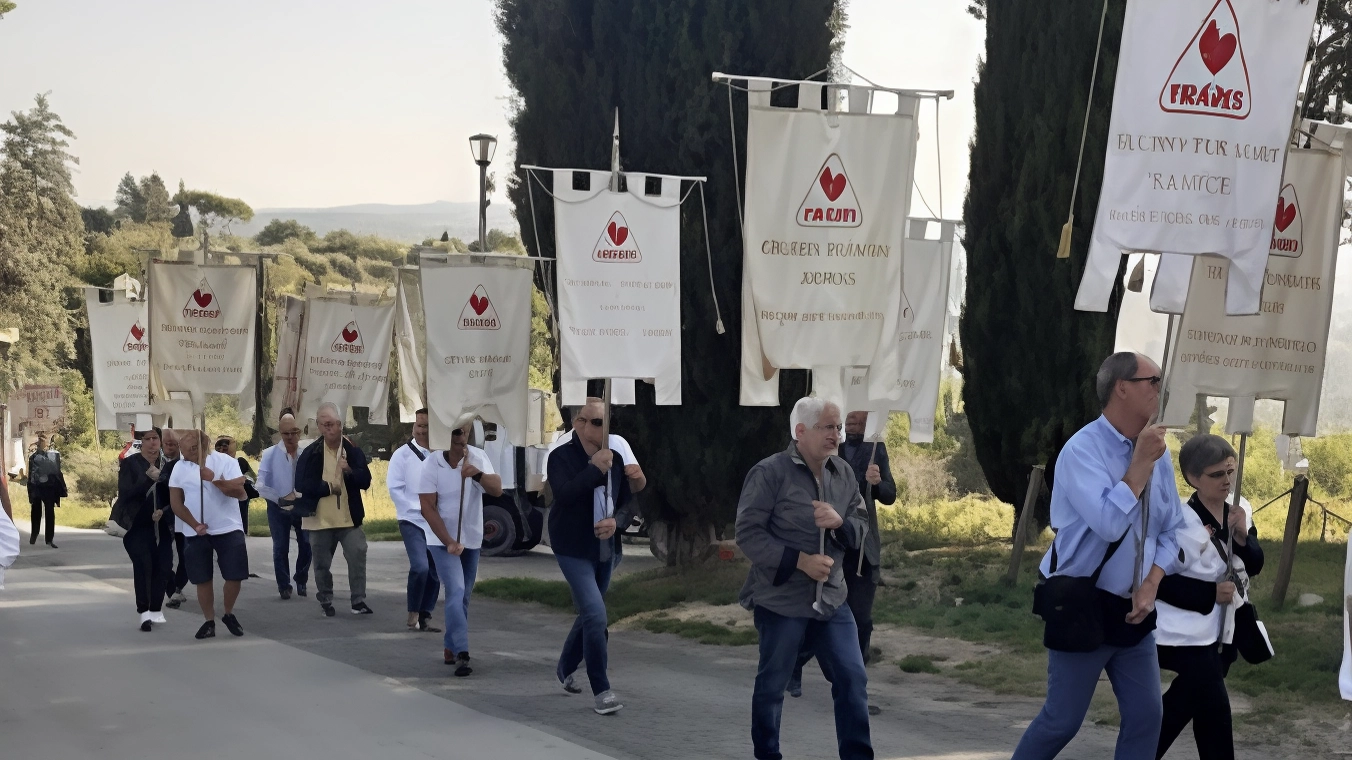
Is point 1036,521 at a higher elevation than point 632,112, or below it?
below

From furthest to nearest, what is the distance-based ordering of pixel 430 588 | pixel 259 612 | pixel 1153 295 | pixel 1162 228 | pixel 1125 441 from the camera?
pixel 259 612 → pixel 430 588 → pixel 1153 295 → pixel 1162 228 → pixel 1125 441

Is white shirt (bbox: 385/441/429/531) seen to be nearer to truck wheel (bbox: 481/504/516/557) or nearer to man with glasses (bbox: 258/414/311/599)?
man with glasses (bbox: 258/414/311/599)

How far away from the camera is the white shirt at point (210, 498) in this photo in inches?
521

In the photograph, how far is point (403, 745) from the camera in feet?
28.0

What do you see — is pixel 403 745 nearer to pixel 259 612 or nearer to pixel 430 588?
pixel 430 588

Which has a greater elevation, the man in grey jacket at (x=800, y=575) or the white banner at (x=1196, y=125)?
the white banner at (x=1196, y=125)

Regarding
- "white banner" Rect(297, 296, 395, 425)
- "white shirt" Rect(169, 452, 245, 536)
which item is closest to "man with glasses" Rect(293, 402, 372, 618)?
"white shirt" Rect(169, 452, 245, 536)

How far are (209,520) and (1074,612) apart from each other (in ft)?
30.6

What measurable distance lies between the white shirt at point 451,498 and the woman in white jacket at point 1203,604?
629 cm

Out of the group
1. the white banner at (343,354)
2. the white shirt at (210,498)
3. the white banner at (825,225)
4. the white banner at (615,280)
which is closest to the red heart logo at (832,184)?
the white banner at (825,225)

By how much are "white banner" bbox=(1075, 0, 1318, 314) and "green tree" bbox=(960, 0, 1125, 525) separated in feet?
32.2

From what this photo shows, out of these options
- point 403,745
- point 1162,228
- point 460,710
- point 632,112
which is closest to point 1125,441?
point 1162,228

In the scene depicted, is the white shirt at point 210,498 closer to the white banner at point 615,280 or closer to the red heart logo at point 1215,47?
the white banner at point 615,280

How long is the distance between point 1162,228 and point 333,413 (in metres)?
9.74
